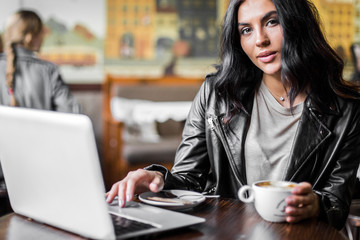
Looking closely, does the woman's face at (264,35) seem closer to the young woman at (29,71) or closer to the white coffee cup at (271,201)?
the white coffee cup at (271,201)

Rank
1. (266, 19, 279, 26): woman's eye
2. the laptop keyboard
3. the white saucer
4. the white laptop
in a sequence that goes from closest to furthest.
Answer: the white laptop
the laptop keyboard
the white saucer
(266, 19, 279, 26): woman's eye

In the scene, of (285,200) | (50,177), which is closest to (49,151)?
(50,177)

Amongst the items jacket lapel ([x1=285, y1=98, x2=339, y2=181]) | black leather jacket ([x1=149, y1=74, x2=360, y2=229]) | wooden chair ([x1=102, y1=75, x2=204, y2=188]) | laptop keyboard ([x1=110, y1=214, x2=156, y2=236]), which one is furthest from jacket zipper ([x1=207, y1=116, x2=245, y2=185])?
wooden chair ([x1=102, y1=75, x2=204, y2=188])

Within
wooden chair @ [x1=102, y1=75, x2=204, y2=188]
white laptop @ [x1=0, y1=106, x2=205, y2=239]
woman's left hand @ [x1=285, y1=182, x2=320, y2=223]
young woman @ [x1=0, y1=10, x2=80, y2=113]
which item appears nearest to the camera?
white laptop @ [x1=0, y1=106, x2=205, y2=239]

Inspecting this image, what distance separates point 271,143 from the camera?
1726mm

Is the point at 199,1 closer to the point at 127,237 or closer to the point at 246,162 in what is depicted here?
the point at 246,162

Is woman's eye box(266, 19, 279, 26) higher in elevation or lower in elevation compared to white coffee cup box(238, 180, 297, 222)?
higher

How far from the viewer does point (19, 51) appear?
360cm

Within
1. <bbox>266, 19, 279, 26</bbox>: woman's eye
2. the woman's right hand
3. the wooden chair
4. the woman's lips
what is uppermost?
<bbox>266, 19, 279, 26</bbox>: woman's eye

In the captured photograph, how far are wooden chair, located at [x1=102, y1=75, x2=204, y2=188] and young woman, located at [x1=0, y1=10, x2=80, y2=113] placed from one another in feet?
4.09

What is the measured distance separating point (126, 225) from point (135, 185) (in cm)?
24

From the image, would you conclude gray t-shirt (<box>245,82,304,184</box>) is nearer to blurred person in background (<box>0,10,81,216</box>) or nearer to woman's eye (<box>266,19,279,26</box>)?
woman's eye (<box>266,19,279,26</box>)

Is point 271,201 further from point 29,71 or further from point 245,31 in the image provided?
point 29,71

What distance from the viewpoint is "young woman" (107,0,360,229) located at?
5.35 ft
